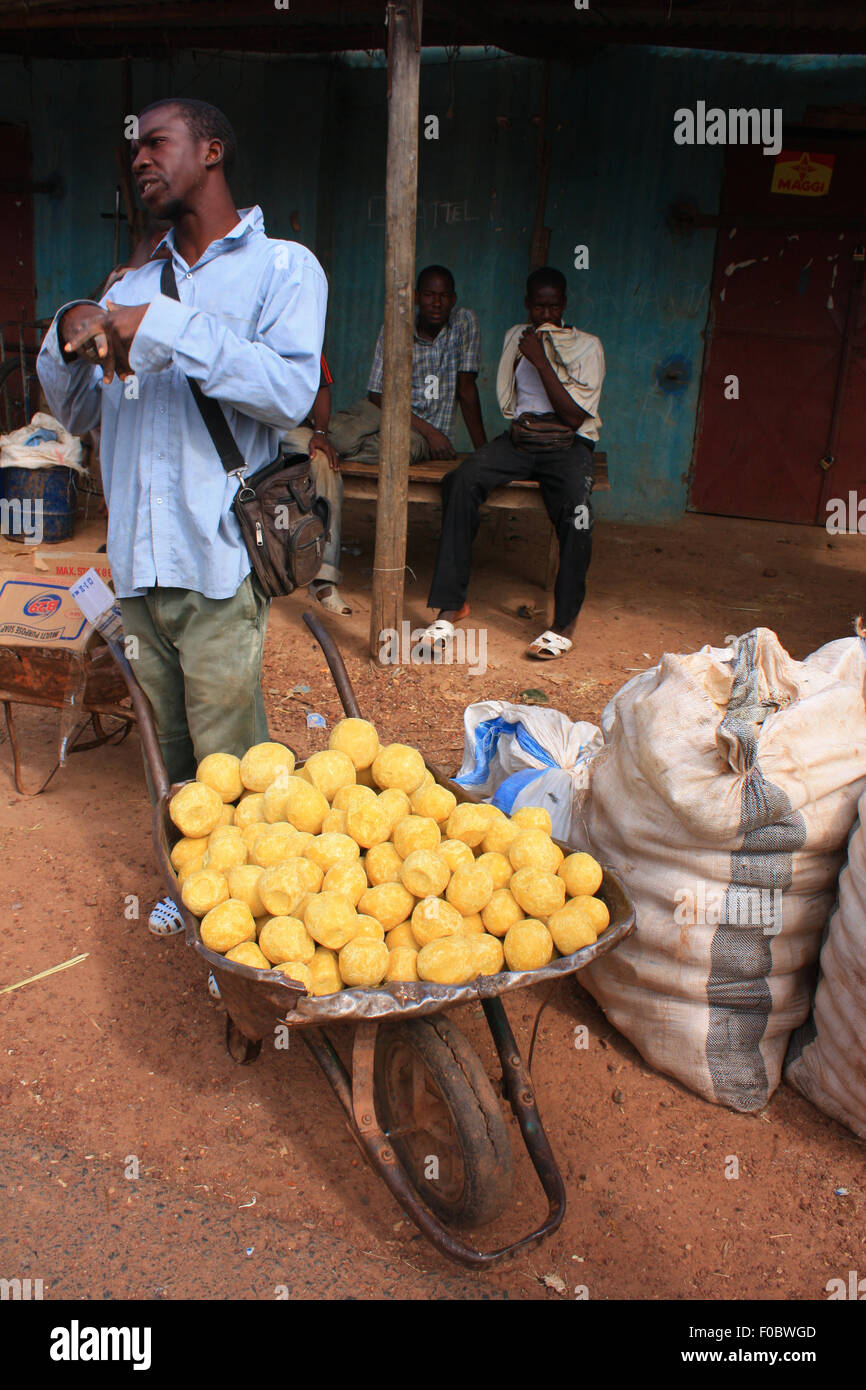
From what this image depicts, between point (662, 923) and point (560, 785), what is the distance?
0.62m

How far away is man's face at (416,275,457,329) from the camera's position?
6027mm

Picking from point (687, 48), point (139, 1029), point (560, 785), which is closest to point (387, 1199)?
point (139, 1029)

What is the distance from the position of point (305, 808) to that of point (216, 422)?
98 centimetres

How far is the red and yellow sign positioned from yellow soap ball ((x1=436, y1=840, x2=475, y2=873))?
6.71 metres

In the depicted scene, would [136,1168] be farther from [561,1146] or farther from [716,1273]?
[716,1273]

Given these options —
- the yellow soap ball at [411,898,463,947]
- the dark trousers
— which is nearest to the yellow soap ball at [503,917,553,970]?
the yellow soap ball at [411,898,463,947]

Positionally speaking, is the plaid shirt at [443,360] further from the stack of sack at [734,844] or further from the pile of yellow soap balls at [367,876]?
the pile of yellow soap balls at [367,876]

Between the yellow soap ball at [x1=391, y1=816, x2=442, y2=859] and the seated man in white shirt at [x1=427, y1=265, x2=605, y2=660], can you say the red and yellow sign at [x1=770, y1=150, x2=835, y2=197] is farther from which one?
the yellow soap ball at [x1=391, y1=816, x2=442, y2=859]

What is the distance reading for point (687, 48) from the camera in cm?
689

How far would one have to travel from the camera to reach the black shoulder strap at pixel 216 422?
2434 mm

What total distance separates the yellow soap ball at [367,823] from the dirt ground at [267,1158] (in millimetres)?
794

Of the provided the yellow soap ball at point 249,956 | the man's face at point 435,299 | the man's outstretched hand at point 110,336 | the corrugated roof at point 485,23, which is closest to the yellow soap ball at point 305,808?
the yellow soap ball at point 249,956

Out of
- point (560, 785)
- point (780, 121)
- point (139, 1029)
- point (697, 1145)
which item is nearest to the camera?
point (697, 1145)

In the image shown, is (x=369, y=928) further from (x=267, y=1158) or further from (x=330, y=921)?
(x=267, y=1158)
